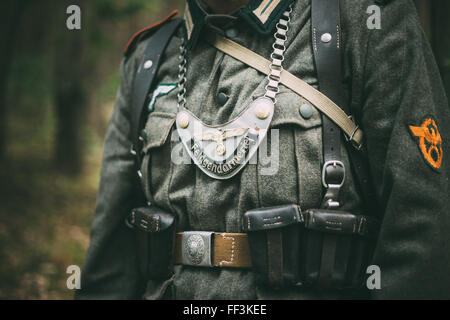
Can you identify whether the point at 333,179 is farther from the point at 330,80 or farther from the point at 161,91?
the point at 161,91

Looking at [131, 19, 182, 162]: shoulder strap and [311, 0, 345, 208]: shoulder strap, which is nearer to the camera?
[311, 0, 345, 208]: shoulder strap

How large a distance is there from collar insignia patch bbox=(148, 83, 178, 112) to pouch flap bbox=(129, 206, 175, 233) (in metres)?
0.46

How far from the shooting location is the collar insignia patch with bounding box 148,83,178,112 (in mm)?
1891

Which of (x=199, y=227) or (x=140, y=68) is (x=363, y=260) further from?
(x=140, y=68)

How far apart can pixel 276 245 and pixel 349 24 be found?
86cm

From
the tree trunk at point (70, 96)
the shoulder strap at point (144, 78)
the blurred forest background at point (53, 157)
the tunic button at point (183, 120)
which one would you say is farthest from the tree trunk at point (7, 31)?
the tunic button at point (183, 120)

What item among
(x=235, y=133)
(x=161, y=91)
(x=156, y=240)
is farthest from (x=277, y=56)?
(x=156, y=240)

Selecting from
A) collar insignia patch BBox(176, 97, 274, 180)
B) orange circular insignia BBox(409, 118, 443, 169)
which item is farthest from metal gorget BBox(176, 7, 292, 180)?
orange circular insignia BBox(409, 118, 443, 169)

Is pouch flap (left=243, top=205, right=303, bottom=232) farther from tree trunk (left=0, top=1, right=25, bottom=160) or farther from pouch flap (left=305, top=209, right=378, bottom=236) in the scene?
tree trunk (left=0, top=1, right=25, bottom=160)

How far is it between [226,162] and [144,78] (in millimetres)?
631

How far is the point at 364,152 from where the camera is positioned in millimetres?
1573

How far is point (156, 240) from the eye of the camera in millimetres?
1792
